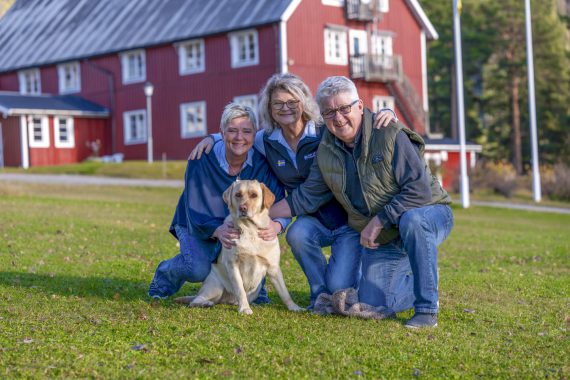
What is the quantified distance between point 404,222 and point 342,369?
1814 mm

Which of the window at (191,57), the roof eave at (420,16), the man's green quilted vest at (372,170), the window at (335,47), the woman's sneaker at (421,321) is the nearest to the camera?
the woman's sneaker at (421,321)

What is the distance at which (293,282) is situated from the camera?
34.5ft

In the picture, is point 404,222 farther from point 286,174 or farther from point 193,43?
point 193,43

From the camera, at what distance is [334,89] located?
771 centimetres

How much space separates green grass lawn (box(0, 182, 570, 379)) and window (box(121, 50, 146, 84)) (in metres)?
29.3

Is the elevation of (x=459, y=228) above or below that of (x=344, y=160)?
below

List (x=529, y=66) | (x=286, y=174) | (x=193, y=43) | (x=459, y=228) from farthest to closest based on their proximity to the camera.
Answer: (x=193, y=43), (x=529, y=66), (x=459, y=228), (x=286, y=174)

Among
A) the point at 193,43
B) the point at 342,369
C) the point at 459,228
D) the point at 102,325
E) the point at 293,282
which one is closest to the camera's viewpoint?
the point at 342,369

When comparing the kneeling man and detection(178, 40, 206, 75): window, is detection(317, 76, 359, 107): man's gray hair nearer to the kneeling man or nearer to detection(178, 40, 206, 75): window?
the kneeling man

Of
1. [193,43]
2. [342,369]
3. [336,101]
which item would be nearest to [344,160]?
[336,101]

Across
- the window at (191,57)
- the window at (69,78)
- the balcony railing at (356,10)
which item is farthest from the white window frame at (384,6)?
the window at (69,78)

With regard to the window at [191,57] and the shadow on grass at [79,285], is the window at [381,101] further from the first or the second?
the shadow on grass at [79,285]

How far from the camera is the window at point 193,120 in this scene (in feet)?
131

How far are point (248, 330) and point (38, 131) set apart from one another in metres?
36.7
